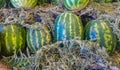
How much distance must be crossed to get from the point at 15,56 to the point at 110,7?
0.95 metres

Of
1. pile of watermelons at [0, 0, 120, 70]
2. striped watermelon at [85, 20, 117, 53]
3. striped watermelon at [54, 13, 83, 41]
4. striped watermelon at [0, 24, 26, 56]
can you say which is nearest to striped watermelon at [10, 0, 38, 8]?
pile of watermelons at [0, 0, 120, 70]

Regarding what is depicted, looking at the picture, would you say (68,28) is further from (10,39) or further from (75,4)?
(10,39)

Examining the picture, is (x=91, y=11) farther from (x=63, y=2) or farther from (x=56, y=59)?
(x=56, y=59)

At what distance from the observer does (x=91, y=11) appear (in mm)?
2348

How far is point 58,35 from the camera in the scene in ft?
7.03

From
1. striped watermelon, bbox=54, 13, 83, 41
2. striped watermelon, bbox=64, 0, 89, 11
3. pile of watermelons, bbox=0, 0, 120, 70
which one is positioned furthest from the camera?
striped watermelon, bbox=64, 0, 89, 11

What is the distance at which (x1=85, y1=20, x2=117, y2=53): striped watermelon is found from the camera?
6.96 feet

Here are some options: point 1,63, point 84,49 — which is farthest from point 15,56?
point 84,49

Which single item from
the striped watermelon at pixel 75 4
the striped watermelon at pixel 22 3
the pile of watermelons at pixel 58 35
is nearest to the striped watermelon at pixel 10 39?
the pile of watermelons at pixel 58 35

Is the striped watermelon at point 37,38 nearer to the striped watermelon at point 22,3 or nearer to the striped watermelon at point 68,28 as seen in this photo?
the striped watermelon at point 68,28

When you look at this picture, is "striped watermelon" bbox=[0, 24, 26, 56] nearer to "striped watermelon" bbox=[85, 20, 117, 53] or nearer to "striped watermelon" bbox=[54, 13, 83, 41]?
"striped watermelon" bbox=[54, 13, 83, 41]

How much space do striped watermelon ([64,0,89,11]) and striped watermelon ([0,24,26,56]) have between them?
44 centimetres

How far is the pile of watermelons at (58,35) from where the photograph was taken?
76.4 inches

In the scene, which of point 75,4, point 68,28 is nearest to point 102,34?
point 68,28
